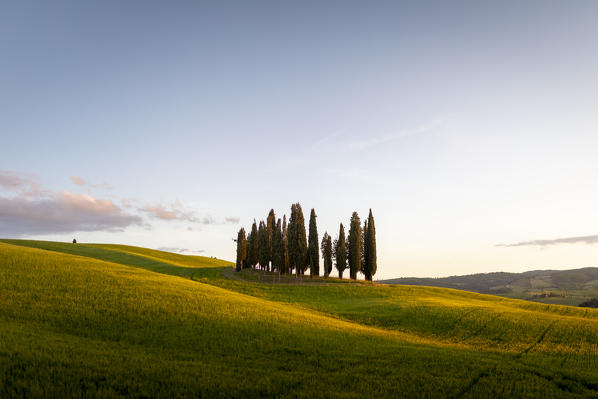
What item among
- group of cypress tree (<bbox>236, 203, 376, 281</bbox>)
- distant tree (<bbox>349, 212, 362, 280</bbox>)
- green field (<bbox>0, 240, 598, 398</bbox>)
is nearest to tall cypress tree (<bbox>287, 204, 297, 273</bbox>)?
group of cypress tree (<bbox>236, 203, 376, 281</bbox>)

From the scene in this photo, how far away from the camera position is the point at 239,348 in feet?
59.7

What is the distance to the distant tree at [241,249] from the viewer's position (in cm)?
8769

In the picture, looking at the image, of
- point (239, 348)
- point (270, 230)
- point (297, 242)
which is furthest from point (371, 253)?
point (239, 348)

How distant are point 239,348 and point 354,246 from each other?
59.7m

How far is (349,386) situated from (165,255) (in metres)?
111

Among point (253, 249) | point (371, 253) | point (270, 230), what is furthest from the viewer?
point (253, 249)

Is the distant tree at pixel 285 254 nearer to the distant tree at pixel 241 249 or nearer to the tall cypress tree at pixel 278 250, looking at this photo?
the tall cypress tree at pixel 278 250

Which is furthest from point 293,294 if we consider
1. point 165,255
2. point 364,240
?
point 165,255

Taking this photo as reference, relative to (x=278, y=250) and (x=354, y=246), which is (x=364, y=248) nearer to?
(x=354, y=246)

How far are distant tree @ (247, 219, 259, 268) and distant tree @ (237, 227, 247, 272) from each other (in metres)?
1.74

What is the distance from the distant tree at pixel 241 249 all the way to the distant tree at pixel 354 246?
29.3 metres

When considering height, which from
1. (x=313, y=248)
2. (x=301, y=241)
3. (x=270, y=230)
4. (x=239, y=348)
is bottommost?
(x=239, y=348)

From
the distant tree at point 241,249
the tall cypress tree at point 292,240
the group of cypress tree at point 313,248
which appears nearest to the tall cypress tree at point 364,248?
the group of cypress tree at point 313,248

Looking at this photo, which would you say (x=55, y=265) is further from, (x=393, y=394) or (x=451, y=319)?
(x=451, y=319)
